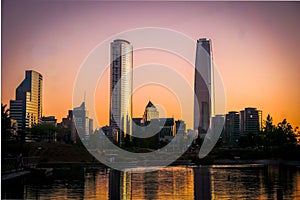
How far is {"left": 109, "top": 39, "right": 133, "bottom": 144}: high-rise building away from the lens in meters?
11.9

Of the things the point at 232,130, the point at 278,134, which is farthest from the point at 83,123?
the point at 232,130

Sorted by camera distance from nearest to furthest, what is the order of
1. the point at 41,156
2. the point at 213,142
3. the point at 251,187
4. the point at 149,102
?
the point at 251,187
the point at 149,102
the point at 41,156
the point at 213,142

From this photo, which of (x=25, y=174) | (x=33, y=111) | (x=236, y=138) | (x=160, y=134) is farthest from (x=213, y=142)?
(x=25, y=174)

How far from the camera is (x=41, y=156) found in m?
13.4

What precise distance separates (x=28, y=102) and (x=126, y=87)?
308 centimetres

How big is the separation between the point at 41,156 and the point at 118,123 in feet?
10.1

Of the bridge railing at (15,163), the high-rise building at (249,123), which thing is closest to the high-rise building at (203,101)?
the high-rise building at (249,123)

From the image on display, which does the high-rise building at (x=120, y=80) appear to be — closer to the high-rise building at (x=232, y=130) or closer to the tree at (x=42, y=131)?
the tree at (x=42, y=131)

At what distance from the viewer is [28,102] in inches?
525

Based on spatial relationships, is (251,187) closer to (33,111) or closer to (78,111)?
(78,111)

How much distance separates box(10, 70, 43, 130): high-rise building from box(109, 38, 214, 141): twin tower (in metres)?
2.14

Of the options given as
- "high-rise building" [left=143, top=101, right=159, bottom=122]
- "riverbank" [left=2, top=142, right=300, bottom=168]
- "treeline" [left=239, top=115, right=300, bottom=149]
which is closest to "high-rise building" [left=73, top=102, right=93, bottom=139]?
"riverbank" [left=2, top=142, right=300, bottom=168]

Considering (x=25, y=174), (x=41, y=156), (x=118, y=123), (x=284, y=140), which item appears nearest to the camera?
(x=25, y=174)

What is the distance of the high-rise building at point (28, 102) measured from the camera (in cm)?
1125
